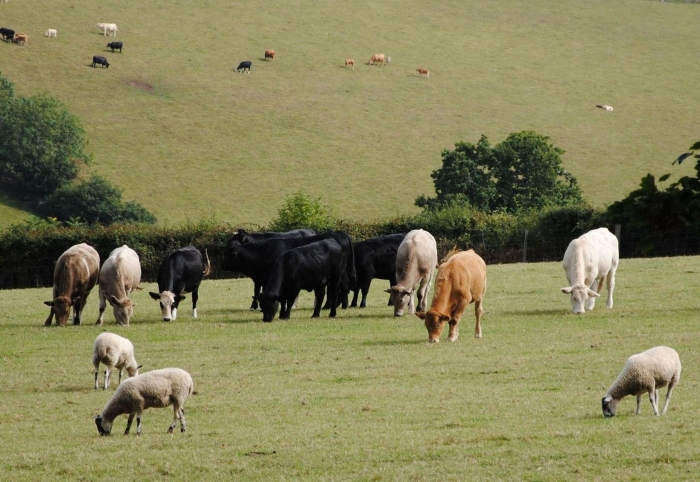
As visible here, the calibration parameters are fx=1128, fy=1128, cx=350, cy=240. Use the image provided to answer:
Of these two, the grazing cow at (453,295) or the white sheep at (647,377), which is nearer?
the white sheep at (647,377)

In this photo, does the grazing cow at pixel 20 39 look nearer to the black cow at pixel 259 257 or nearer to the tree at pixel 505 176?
the tree at pixel 505 176

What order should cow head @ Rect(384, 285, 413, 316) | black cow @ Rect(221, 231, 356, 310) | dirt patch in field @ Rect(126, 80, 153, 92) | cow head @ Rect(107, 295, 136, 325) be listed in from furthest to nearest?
dirt patch in field @ Rect(126, 80, 153, 92) → black cow @ Rect(221, 231, 356, 310) → cow head @ Rect(384, 285, 413, 316) → cow head @ Rect(107, 295, 136, 325)

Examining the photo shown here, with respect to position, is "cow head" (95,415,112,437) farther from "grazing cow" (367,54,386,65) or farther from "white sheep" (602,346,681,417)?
Result: "grazing cow" (367,54,386,65)

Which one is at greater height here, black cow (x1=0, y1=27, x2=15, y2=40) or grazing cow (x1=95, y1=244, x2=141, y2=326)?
black cow (x1=0, y1=27, x2=15, y2=40)

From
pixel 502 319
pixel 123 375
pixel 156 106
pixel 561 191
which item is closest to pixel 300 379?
pixel 123 375

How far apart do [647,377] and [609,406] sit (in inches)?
24.9

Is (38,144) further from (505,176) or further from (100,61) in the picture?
(505,176)

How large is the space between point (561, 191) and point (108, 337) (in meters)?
60.2

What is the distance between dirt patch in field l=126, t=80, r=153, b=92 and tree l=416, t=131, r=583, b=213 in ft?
94.9

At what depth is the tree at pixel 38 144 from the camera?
7844 cm

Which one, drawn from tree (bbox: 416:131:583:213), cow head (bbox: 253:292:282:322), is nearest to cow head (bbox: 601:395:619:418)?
cow head (bbox: 253:292:282:322)

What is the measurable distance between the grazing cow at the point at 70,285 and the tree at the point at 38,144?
178ft

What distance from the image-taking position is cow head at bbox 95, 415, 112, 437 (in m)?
13.2

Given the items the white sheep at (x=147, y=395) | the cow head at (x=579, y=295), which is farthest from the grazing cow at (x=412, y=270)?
the white sheep at (x=147, y=395)
